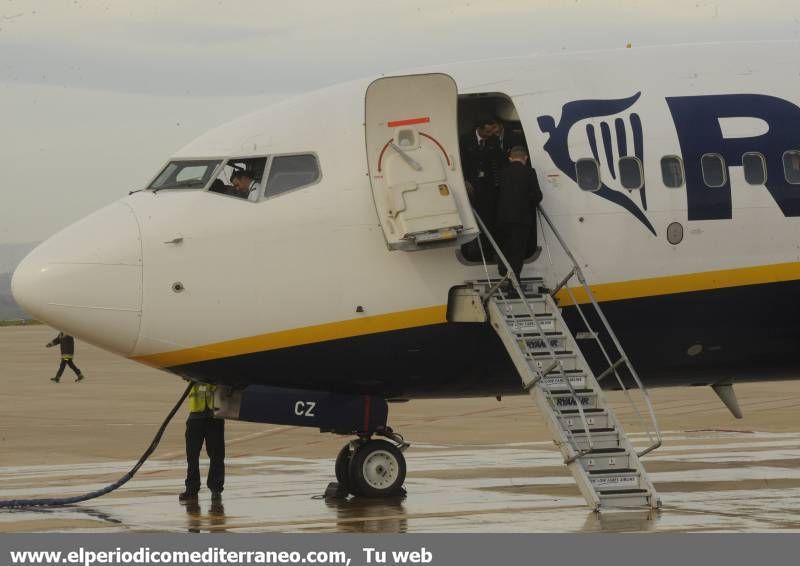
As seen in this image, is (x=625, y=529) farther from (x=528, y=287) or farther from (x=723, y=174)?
(x=723, y=174)

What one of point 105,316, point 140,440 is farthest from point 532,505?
point 140,440

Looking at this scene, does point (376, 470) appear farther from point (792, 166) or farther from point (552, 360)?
point (792, 166)

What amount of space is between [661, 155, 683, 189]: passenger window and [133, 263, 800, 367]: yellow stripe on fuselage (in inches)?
48.7

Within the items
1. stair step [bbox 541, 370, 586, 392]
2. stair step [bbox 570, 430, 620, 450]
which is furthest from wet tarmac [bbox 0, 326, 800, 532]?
stair step [bbox 541, 370, 586, 392]

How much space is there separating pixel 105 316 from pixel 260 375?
84.7 inches

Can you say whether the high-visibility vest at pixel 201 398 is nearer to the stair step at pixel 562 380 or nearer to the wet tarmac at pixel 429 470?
the wet tarmac at pixel 429 470

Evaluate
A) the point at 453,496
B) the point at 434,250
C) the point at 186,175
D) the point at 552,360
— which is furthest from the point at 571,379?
the point at 186,175

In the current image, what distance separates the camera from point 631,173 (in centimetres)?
2194

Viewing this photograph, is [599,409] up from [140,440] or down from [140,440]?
up

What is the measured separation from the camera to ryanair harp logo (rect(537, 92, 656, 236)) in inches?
858

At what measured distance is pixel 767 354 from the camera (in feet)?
74.0

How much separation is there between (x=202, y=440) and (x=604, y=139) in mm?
6965

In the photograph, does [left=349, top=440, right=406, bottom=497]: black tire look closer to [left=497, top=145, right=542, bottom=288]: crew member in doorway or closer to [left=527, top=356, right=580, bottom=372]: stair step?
[left=527, top=356, right=580, bottom=372]: stair step

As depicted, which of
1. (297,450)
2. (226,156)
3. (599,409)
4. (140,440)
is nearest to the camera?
(599,409)
